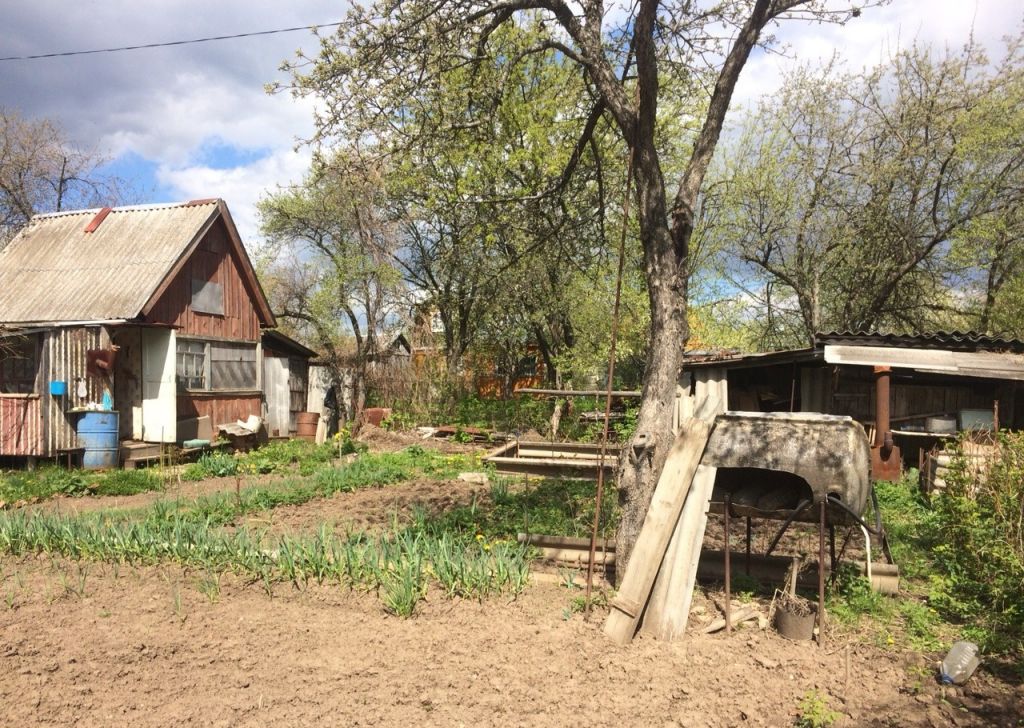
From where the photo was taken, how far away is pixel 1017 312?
14711mm

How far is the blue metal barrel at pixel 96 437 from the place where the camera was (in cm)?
1234

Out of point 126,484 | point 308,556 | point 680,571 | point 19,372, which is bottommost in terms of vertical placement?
point 126,484

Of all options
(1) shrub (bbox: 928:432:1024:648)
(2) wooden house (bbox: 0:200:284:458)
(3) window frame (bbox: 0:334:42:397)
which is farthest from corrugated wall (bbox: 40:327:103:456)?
(1) shrub (bbox: 928:432:1024:648)

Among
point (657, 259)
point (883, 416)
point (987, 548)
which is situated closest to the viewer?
point (987, 548)

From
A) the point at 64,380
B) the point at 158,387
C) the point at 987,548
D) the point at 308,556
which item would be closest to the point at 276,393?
the point at 158,387

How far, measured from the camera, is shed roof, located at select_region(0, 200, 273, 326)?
535 inches

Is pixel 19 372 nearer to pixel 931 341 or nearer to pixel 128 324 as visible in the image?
pixel 128 324

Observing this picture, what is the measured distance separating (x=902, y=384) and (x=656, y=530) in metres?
8.97

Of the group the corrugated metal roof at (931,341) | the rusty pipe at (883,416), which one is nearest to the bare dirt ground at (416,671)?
the rusty pipe at (883,416)

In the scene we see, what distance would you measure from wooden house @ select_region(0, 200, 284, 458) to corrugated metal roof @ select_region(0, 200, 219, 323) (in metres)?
0.03

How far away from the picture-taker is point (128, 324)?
13.1 metres

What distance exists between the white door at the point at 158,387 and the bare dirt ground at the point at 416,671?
992 centimetres

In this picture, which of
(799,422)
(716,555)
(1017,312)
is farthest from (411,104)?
(1017,312)

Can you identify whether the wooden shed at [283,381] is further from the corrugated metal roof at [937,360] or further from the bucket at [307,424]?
the corrugated metal roof at [937,360]
